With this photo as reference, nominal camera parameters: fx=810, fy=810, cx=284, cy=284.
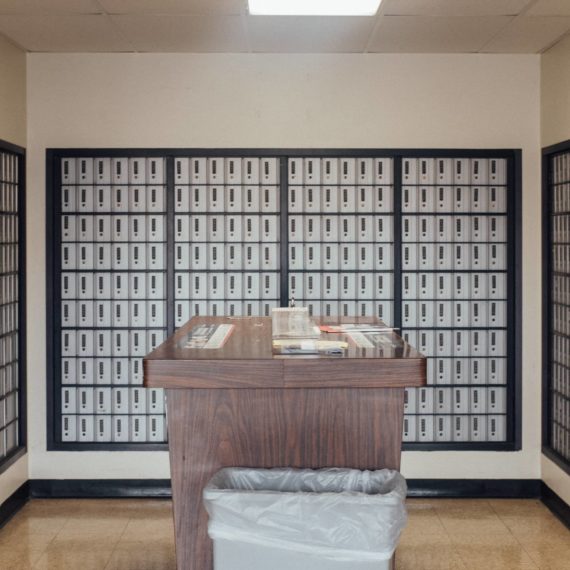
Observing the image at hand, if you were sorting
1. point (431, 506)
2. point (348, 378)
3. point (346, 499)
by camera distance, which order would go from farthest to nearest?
point (431, 506) < point (348, 378) < point (346, 499)

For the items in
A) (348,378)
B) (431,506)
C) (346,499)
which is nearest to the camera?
(346,499)

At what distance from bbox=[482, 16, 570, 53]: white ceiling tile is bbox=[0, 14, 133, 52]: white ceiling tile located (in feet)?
6.23

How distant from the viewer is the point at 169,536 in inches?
149

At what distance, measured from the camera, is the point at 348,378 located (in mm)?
2439

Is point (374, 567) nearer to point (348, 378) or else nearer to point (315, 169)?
point (348, 378)

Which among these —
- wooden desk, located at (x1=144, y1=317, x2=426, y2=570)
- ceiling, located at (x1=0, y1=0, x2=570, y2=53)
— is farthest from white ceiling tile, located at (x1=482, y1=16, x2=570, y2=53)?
wooden desk, located at (x1=144, y1=317, x2=426, y2=570)

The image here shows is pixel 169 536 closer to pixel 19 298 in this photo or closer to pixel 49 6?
pixel 19 298

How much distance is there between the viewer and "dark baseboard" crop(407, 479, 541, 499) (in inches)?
174

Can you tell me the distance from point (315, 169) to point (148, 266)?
105 cm

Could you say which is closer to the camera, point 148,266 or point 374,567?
point 374,567

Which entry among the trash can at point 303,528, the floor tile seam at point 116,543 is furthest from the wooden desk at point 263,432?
the floor tile seam at point 116,543

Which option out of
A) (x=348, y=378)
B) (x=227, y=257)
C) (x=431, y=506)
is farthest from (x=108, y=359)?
(x=348, y=378)

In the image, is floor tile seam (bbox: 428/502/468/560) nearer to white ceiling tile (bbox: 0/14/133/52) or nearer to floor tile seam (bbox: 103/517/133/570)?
floor tile seam (bbox: 103/517/133/570)

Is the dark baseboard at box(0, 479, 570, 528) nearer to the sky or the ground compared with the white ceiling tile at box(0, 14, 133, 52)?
nearer to the ground
